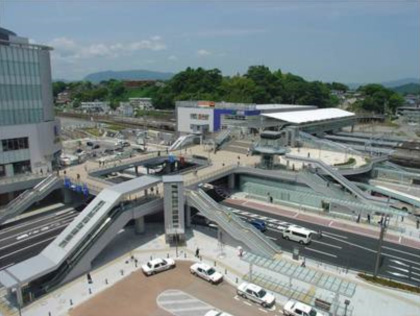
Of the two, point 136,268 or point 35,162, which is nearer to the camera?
point 136,268

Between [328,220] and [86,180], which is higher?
[86,180]

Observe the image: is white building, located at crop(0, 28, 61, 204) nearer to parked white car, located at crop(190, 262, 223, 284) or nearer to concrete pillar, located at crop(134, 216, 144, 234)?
concrete pillar, located at crop(134, 216, 144, 234)

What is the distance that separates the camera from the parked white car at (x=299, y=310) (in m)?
25.1

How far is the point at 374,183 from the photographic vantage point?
60406 mm

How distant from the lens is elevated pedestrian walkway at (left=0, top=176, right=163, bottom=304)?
28266 mm

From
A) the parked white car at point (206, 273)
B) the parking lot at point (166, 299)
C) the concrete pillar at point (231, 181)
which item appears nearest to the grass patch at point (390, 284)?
the parking lot at point (166, 299)

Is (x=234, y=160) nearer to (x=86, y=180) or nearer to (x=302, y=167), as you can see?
(x=302, y=167)

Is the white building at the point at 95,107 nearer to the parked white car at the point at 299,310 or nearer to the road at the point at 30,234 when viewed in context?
the road at the point at 30,234

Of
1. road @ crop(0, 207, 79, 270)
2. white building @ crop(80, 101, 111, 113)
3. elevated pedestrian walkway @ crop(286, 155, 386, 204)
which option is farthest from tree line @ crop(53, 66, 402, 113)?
road @ crop(0, 207, 79, 270)

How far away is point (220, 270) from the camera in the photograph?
1266 inches

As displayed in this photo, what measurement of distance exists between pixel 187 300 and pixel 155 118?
4771 inches

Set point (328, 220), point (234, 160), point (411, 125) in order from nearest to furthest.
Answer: point (328, 220) → point (234, 160) → point (411, 125)

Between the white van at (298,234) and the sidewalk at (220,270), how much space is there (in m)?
3.63

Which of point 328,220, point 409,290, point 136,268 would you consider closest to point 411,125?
point 328,220
